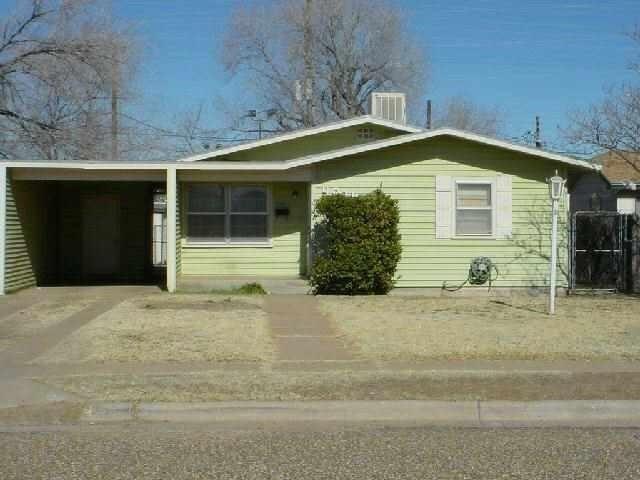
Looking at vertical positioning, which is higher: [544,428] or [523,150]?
[523,150]

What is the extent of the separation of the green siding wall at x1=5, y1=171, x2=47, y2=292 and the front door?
1481 millimetres

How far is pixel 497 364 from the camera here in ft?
31.1

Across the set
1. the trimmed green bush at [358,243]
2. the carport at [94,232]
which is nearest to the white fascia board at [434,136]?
the trimmed green bush at [358,243]

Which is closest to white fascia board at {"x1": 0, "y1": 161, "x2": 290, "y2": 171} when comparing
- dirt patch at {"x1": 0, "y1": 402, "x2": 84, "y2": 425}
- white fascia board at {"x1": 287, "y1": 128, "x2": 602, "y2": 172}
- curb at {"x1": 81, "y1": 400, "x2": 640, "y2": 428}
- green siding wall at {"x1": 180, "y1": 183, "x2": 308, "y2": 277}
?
white fascia board at {"x1": 287, "y1": 128, "x2": 602, "y2": 172}

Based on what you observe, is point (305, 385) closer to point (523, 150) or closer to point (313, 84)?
point (523, 150)

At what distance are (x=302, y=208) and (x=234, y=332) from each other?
7.61 metres

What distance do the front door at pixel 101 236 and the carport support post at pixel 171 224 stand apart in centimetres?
456

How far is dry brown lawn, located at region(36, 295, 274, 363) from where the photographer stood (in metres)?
9.83

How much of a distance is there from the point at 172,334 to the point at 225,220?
25.5 ft

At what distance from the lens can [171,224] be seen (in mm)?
16875

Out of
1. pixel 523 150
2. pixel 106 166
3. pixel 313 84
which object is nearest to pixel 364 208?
pixel 523 150

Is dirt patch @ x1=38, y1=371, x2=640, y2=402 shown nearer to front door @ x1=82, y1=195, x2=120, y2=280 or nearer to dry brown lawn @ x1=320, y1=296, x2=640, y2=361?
dry brown lawn @ x1=320, y1=296, x2=640, y2=361

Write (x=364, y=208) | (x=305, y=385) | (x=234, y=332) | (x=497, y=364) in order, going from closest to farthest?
1. (x=305, y=385)
2. (x=497, y=364)
3. (x=234, y=332)
4. (x=364, y=208)

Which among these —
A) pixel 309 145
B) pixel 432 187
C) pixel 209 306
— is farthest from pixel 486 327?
pixel 309 145
